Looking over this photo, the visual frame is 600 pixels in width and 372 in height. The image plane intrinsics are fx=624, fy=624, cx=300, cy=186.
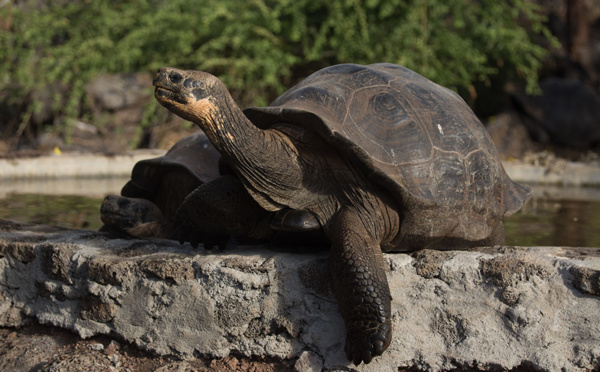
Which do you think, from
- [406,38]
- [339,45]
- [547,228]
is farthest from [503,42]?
[547,228]

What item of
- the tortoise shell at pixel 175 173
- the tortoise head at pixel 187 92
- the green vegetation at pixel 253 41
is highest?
the tortoise head at pixel 187 92

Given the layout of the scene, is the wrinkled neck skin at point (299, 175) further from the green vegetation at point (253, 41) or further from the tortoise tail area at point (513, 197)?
the green vegetation at point (253, 41)

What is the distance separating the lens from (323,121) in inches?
97.3

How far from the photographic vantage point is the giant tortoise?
2.32 meters

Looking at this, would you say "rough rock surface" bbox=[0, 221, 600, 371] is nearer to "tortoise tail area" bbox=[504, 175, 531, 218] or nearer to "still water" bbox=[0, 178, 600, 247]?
"tortoise tail area" bbox=[504, 175, 531, 218]

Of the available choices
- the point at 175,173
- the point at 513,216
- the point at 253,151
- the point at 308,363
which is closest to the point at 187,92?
the point at 253,151

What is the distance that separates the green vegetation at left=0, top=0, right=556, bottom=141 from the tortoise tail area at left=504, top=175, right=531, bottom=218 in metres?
5.92

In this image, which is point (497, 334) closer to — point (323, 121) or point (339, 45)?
point (323, 121)

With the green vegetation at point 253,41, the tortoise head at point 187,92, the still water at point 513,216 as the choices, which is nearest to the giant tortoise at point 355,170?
the tortoise head at point 187,92

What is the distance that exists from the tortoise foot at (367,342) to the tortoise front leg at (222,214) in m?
0.71

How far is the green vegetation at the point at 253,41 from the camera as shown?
9.18m

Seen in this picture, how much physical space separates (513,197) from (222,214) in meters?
1.44

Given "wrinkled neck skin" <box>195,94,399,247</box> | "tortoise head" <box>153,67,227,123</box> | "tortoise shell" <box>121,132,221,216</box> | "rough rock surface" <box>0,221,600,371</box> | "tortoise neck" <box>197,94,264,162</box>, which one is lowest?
"tortoise shell" <box>121,132,221,216</box>

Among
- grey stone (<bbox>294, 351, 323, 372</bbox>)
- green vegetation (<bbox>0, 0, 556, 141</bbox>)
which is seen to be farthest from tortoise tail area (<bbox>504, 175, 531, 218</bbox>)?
green vegetation (<bbox>0, 0, 556, 141</bbox>)
